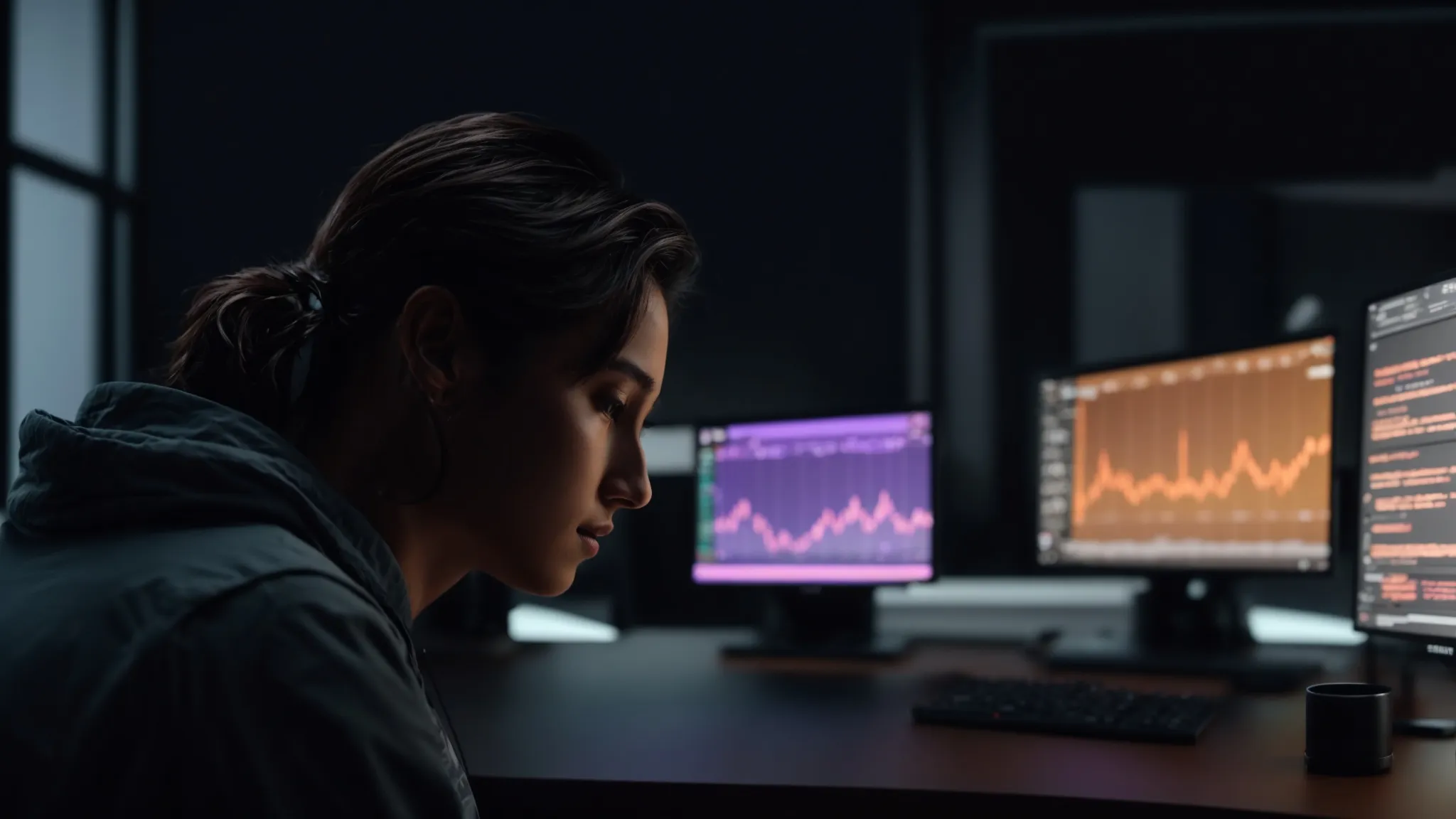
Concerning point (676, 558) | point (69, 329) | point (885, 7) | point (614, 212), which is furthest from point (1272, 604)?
point (69, 329)

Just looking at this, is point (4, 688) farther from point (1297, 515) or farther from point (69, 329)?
point (69, 329)

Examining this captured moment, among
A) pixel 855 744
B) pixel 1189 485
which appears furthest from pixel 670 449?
pixel 855 744

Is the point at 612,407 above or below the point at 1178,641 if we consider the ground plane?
above

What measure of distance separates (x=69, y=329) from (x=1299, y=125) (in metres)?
2.74

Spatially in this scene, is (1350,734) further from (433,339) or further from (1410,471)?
(433,339)

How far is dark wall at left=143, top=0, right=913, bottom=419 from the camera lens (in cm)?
252

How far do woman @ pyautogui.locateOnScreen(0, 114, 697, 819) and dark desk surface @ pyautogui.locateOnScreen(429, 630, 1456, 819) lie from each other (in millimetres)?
340

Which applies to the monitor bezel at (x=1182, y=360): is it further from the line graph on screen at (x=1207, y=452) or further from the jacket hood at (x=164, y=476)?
the jacket hood at (x=164, y=476)

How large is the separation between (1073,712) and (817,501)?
0.76 meters

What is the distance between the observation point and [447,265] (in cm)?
85

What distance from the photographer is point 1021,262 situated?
101 inches

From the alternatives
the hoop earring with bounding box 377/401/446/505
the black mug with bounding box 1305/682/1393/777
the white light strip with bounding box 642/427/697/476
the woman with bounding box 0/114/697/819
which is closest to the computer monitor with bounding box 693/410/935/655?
the white light strip with bounding box 642/427/697/476

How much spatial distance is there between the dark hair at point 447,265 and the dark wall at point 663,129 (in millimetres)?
1597

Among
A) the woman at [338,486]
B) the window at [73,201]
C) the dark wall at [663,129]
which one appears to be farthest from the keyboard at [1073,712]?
the window at [73,201]
